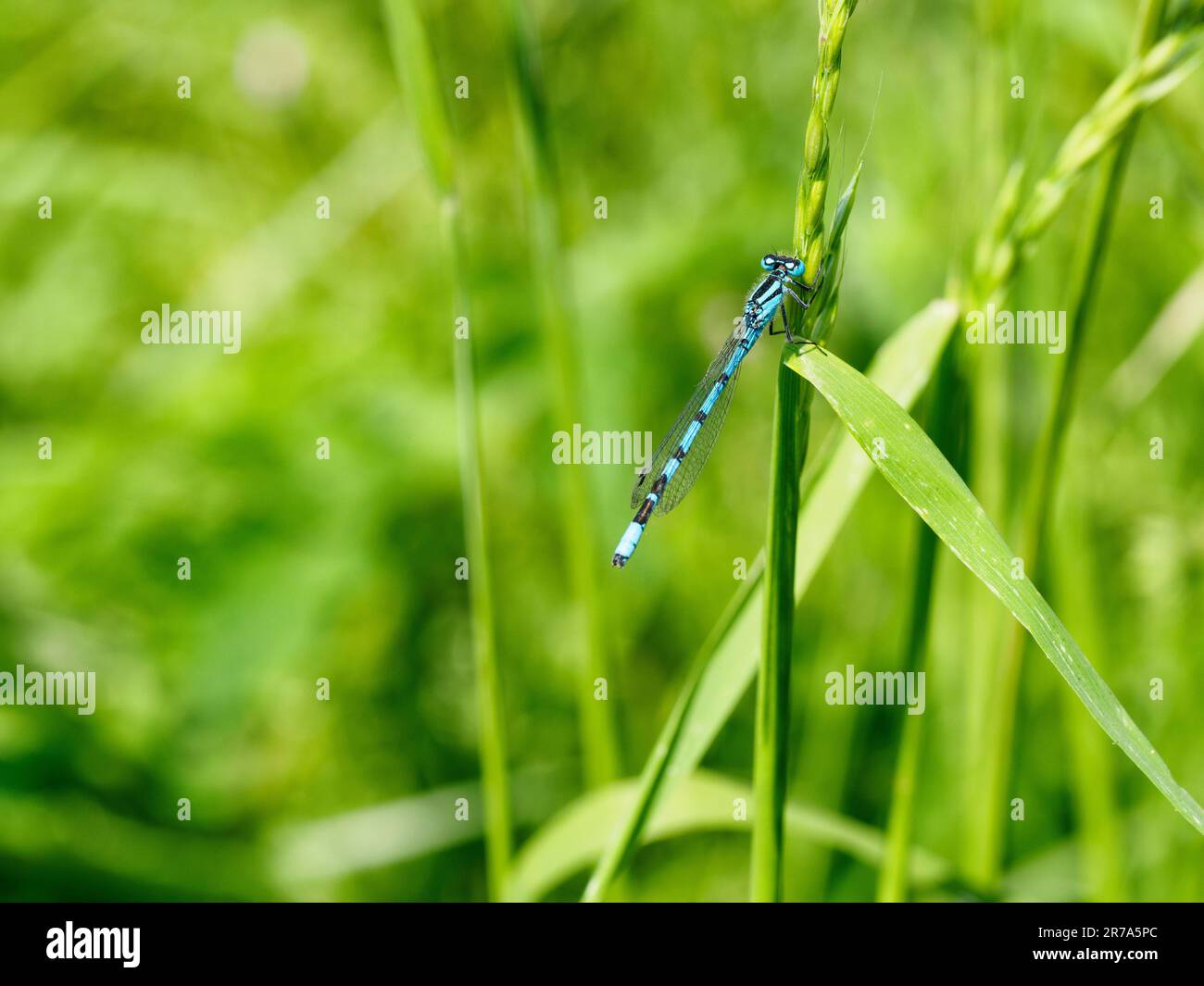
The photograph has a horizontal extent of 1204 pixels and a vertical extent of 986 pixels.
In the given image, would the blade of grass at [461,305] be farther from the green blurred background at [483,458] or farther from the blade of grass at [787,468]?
the blade of grass at [787,468]

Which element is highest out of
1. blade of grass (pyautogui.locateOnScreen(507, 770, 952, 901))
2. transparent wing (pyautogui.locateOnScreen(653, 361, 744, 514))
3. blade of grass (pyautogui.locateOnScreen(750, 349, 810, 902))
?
transparent wing (pyautogui.locateOnScreen(653, 361, 744, 514))

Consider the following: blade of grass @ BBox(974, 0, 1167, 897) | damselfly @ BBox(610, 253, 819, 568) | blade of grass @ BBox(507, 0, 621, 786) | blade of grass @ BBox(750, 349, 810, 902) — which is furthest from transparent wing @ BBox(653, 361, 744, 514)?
blade of grass @ BBox(750, 349, 810, 902)

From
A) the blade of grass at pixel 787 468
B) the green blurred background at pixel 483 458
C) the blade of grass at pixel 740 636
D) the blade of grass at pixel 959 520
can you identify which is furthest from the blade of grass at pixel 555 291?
the blade of grass at pixel 959 520

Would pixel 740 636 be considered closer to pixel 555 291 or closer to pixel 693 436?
pixel 693 436

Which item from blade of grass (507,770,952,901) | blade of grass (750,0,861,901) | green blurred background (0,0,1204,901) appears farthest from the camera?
green blurred background (0,0,1204,901)

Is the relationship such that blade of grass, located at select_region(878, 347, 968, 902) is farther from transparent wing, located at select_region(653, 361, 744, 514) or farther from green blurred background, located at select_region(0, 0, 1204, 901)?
green blurred background, located at select_region(0, 0, 1204, 901)

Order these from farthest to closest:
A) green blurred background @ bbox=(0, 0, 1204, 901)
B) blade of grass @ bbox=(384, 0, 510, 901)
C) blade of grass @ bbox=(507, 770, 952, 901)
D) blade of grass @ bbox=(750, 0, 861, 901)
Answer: green blurred background @ bbox=(0, 0, 1204, 901) → blade of grass @ bbox=(507, 770, 952, 901) → blade of grass @ bbox=(384, 0, 510, 901) → blade of grass @ bbox=(750, 0, 861, 901)

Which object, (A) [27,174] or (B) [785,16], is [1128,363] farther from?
(A) [27,174]
